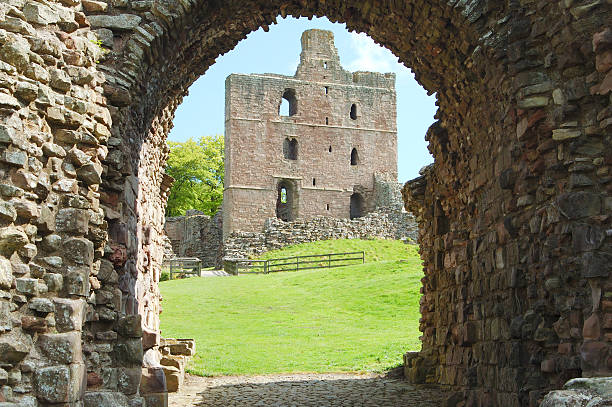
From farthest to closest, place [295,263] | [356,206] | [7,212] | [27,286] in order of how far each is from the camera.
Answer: [356,206], [295,263], [27,286], [7,212]

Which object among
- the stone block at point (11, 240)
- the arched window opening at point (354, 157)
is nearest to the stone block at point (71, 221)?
the stone block at point (11, 240)

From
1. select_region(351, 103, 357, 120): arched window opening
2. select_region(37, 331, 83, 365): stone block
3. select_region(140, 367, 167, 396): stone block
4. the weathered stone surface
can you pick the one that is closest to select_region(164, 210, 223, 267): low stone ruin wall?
select_region(351, 103, 357, 120): arched window opening

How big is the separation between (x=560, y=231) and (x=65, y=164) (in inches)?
175

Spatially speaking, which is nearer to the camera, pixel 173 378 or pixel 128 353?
pixel 128 353

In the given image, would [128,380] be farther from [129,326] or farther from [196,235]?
[196,235]

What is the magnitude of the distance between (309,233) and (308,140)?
377 inches

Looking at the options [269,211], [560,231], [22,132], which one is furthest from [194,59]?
[269,211]

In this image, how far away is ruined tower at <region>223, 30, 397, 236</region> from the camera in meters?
43.4

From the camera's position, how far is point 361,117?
47000mm

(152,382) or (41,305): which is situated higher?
(41,305)

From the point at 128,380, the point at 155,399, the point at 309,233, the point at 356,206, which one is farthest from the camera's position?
the point at 356,206

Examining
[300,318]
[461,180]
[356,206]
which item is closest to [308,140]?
[356,206]

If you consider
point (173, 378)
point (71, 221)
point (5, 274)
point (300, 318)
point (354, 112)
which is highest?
point (354, 112)

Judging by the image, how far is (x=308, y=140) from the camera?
45.6 meters
